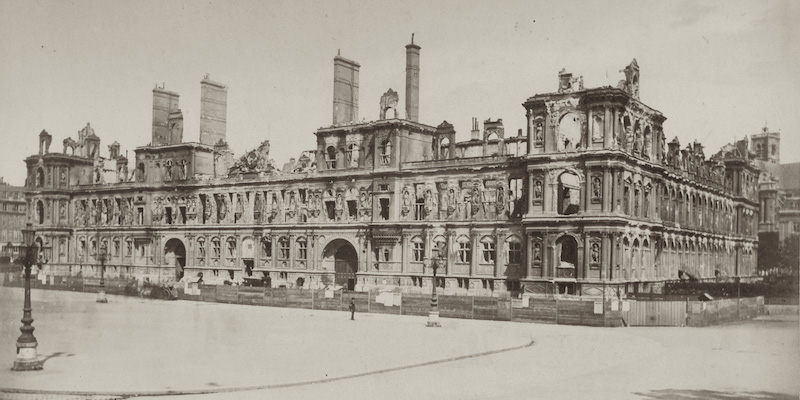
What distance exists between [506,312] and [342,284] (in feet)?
70.1

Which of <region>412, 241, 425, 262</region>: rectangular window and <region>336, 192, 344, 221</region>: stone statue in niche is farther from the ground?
<region>336, 192, 344, 221</region>: stone statue in niche

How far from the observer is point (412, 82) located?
55562 millimetres

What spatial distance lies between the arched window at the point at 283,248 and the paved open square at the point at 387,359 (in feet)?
69.8

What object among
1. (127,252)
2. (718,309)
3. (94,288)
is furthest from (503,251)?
(127,252)

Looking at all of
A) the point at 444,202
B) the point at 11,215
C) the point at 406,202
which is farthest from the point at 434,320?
the point at 11,215

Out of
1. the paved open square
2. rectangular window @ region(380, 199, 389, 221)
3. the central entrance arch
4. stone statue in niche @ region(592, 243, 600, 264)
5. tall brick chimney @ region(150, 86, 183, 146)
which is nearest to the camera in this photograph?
the paved open square

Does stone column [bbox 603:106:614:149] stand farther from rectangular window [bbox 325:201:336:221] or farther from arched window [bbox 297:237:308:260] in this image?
arched window [bbox 297:237:308:260]

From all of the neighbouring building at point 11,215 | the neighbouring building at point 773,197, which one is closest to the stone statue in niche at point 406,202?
the neighbouring building at point 773,197

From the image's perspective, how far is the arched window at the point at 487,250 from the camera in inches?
1969

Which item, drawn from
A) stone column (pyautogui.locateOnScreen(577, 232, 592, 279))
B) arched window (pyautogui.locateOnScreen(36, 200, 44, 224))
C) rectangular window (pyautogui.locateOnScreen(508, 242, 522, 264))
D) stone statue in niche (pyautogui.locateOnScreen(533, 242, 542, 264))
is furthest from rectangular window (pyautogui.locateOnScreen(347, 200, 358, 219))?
arched window (pyautogui.locateOnScreen(36, 200, 44, 224))

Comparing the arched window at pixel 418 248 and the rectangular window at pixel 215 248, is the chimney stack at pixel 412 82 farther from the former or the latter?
the rectangular window at pixel 215 248

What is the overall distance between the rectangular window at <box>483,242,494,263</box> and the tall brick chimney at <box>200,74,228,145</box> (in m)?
28.7

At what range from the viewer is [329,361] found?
24.5 m

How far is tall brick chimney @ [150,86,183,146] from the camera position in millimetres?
71144
